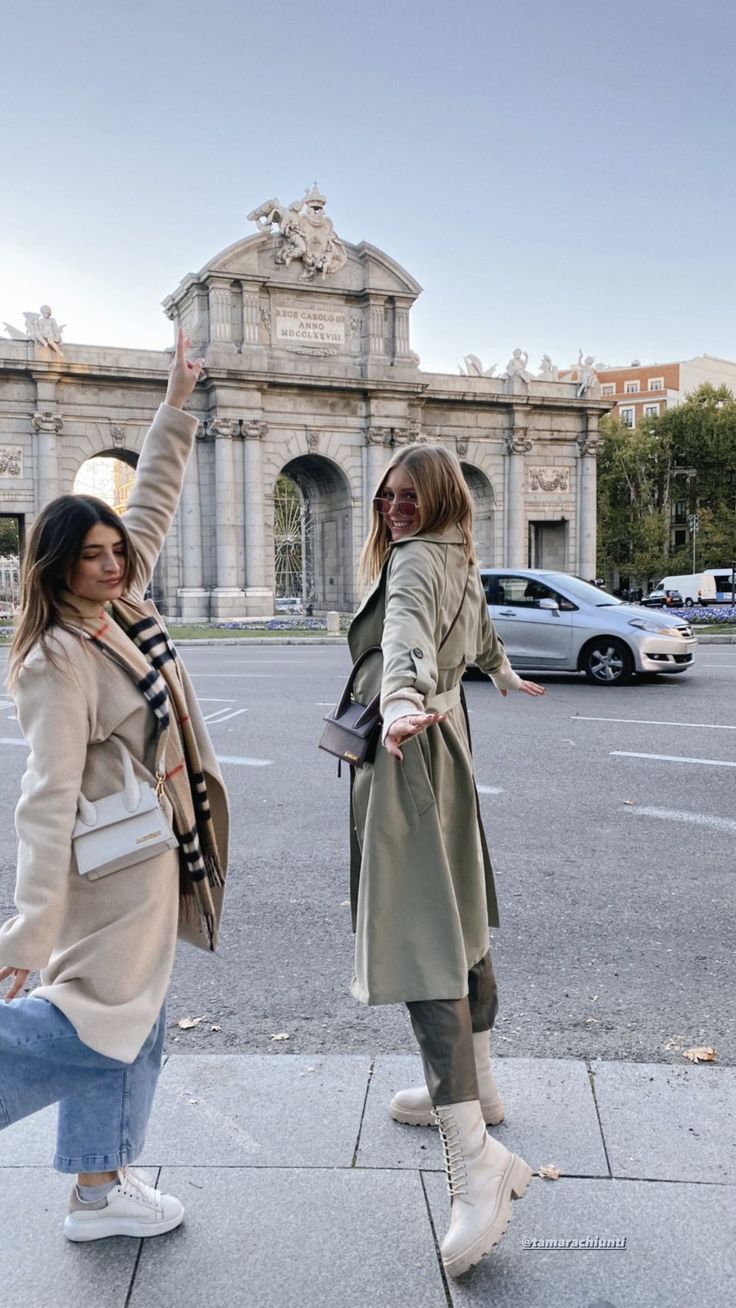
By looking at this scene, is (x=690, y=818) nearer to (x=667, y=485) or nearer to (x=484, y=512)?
(x=484, y=512)

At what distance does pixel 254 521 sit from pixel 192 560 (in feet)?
7.84

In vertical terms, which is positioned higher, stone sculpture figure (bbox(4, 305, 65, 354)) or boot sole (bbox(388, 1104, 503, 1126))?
stone sculpture figure (bbox(4, 305, 65, 354))

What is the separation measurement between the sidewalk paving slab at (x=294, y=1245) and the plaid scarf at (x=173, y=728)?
61 cm

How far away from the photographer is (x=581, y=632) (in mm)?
13391

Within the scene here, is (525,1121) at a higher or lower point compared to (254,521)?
lower

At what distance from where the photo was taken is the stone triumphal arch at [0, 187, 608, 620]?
3134cm

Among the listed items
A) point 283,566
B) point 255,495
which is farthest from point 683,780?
point 283,566

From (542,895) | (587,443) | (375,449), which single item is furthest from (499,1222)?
(587,443)

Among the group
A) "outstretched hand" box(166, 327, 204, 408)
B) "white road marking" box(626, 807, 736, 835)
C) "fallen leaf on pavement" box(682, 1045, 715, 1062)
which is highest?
"outstretched hand" box(166, 327, 204, 408)

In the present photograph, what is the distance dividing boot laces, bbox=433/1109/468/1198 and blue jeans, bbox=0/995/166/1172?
689 mm

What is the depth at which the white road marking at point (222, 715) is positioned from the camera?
10.5 metres

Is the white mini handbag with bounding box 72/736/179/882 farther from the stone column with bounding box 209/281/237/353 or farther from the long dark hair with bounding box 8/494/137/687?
the stone column with bounding box 209/281/237/353

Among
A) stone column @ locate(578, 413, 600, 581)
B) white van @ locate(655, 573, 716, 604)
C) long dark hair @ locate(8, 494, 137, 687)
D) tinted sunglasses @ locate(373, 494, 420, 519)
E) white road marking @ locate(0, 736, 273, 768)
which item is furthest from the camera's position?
white van @ locate(655, 573, 716, 604)

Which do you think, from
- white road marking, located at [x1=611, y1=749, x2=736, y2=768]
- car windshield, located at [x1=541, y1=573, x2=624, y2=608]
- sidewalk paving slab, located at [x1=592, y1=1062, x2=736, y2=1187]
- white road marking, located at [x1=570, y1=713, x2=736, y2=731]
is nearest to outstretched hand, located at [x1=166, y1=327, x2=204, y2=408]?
sidewalk paving slab, located at [x1=592, y1=1062, x2=736, y2=1187]
